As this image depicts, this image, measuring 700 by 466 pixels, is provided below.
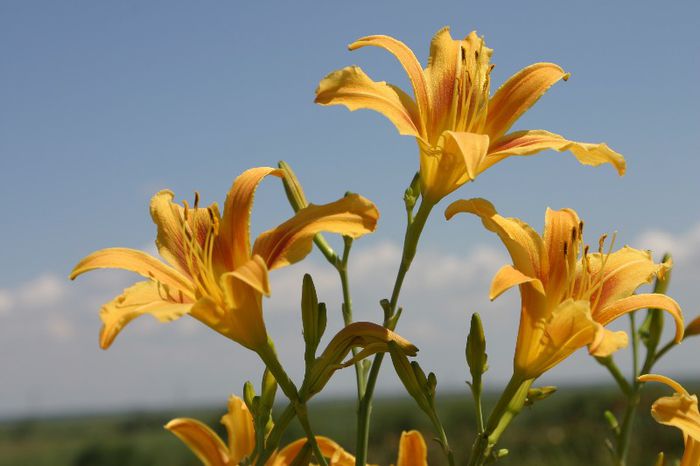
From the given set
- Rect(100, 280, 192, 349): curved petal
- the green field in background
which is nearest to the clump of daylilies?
Rect(100, 280, 192, 349): curved petal

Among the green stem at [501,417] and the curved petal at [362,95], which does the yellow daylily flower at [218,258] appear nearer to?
the curved petal at [362,95]

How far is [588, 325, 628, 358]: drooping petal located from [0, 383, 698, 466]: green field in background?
19.6 inches

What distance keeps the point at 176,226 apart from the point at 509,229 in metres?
0.85

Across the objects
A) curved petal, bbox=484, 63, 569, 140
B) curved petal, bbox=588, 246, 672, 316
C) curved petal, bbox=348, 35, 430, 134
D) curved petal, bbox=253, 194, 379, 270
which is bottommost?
curved petal, bbox=588, 246, 672, 316

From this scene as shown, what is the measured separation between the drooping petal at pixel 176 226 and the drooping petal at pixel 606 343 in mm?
943

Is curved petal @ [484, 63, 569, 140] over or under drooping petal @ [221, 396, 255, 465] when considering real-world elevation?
over

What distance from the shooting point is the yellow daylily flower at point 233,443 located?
200 cm

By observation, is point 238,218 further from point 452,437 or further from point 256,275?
point 452,437

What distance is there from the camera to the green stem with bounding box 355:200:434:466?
1803mm

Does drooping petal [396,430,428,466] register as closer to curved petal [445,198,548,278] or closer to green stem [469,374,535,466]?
green stem [469,374,535,466]

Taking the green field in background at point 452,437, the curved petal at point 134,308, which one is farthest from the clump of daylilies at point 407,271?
the green field in background at point 452,437

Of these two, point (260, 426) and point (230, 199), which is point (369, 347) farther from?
point (230, 199)

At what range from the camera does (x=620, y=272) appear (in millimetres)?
2053

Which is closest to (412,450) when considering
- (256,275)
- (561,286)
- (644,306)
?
(561,286)
